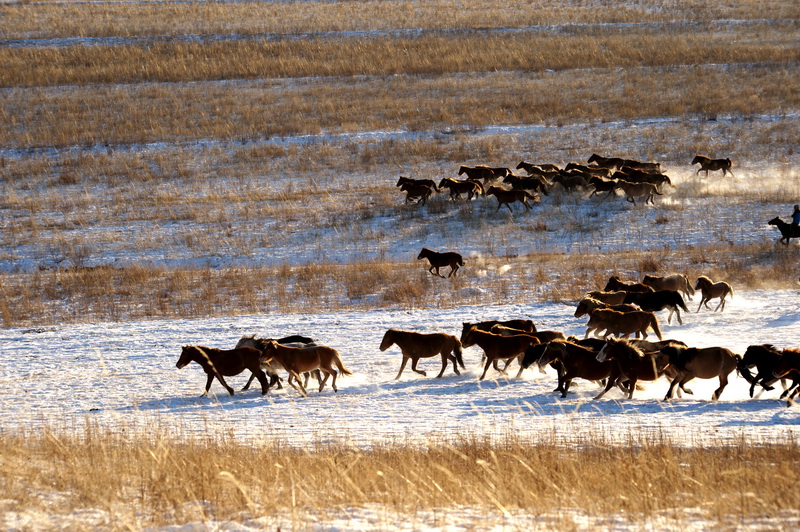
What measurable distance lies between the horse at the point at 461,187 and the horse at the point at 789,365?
16.0 m

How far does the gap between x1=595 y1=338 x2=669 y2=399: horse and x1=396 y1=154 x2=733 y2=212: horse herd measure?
46.8 ft

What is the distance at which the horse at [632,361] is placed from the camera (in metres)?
11.4

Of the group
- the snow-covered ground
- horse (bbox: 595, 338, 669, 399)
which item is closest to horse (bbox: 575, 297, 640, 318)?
the snow-covered ground

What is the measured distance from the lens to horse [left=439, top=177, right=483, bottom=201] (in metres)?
26.4

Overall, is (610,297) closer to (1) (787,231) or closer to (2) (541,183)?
(1) (787,231)

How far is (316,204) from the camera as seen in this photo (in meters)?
27.0

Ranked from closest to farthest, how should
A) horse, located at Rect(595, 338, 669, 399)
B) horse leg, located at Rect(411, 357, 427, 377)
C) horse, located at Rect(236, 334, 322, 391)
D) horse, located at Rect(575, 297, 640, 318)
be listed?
horse, located at Rect(595, 338, 669, 399) < horse, located at Rect(236, 334, 322, 391) < horse leg, located at Rect(411, 357, 427, 377) < horse, located at Rect(575, 297, 640, 318)

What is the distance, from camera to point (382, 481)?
783 cm

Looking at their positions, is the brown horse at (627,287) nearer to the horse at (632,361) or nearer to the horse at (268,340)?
the horse at (632,361)

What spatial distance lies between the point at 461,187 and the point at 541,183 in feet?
7.91

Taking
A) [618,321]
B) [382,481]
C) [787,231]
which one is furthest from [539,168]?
[382,481]

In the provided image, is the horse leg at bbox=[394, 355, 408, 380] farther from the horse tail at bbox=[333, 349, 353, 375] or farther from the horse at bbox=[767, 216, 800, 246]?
the horse at bbox=[767, 216, 800, 246]

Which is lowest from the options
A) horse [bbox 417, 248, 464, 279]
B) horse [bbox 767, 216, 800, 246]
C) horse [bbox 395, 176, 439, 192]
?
horse [bbox 417, 248, 464, 279]

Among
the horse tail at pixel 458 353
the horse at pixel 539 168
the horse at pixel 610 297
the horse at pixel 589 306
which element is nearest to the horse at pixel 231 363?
the horse tail at pixel 458 353
